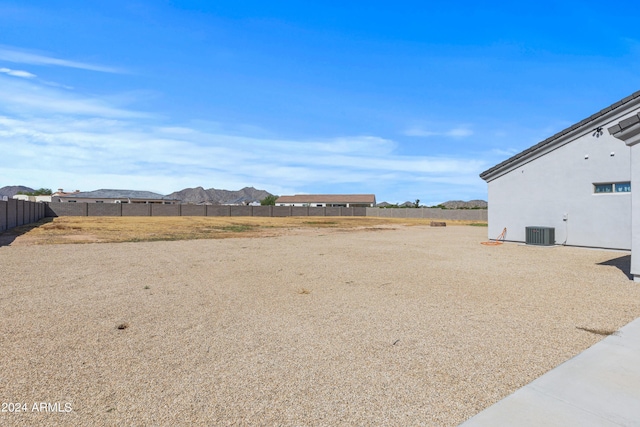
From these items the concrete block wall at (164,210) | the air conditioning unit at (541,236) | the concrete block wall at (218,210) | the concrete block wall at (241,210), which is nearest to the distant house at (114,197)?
the concrete block wall at (164,210)

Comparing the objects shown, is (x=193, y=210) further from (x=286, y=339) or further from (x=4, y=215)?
(x=286, y=339)

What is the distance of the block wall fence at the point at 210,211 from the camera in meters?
51.4

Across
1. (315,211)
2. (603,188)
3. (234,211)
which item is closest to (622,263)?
(603,188)

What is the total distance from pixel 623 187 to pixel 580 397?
52.7ft

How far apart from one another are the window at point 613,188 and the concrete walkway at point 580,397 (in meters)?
14.3

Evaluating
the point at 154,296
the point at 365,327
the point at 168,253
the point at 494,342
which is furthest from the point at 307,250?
the point at 494,342

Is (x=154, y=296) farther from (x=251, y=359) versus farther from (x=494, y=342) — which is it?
(x=494, y=342)

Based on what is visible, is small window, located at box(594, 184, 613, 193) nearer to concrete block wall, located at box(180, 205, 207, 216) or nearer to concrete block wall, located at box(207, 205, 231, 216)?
concrete block wall, located at box(180, 205, 207, 216)

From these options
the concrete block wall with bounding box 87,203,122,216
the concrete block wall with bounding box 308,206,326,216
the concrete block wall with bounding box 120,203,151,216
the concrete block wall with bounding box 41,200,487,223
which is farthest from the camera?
the concrete block wall with bounding box 308,206,326,216

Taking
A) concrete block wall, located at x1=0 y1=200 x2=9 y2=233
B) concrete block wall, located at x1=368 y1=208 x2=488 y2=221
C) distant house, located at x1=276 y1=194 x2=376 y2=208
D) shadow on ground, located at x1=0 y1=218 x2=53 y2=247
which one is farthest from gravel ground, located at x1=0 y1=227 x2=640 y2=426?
distant house, located at x1=276 y1=194 x2=376 y2=208

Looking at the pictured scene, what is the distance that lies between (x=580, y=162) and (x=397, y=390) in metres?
17.5

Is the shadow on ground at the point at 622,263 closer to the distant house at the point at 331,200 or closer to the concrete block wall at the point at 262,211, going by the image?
the concrete block wall at the point at 262,211

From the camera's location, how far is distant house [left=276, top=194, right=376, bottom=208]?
4102 inches

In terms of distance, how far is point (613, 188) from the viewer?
16.0 m
